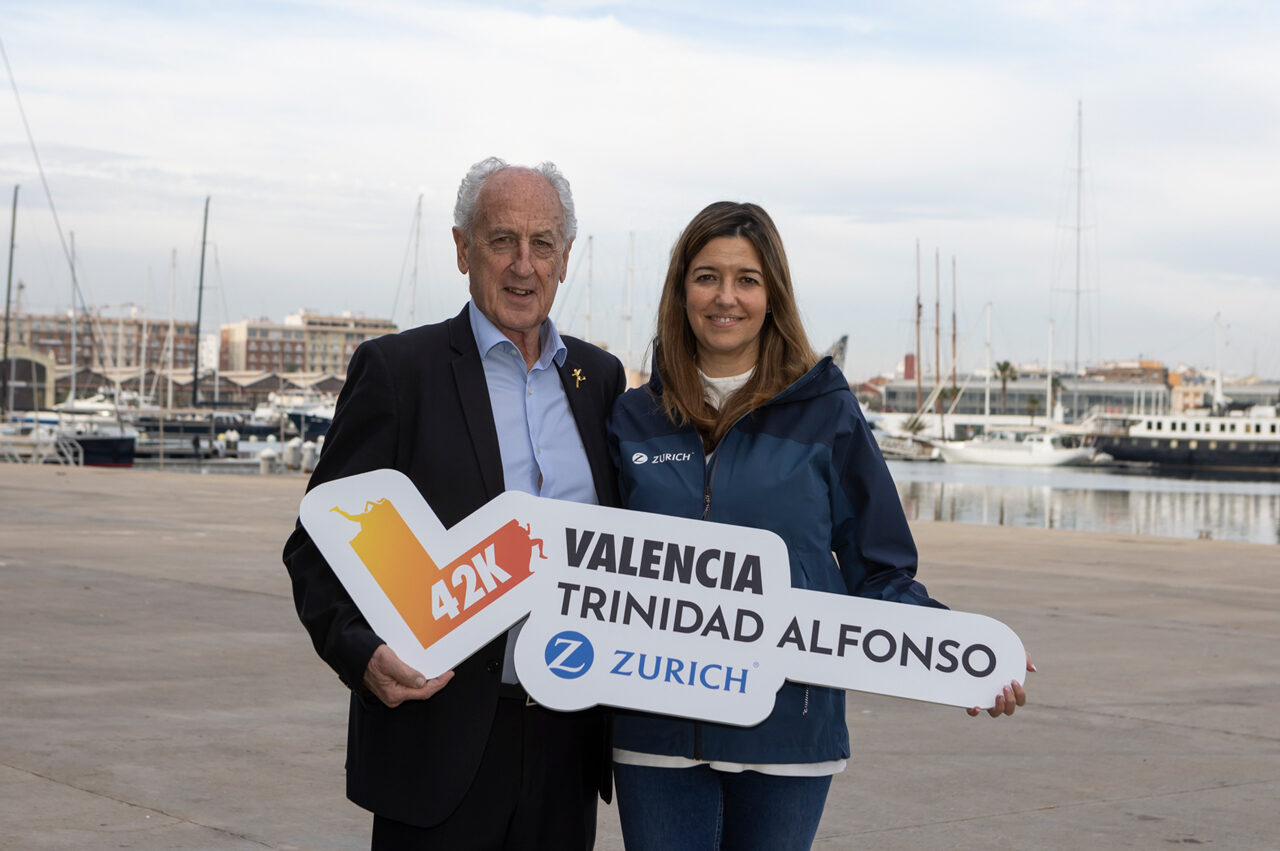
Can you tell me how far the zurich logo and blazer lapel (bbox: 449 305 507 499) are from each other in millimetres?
350

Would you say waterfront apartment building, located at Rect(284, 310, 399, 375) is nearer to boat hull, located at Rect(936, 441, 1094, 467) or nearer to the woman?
boat hull, located at Rect(936, 441, 1094, 467)

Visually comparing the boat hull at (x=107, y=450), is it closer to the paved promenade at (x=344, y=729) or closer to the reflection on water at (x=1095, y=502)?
the reflection on water at (x=1095, y=502)

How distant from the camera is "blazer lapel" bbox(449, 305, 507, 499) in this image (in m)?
2.98

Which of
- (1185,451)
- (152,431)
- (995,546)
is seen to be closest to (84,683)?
(995,546)

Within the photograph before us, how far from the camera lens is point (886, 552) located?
9.57ft

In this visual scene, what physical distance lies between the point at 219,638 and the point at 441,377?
6247 mm

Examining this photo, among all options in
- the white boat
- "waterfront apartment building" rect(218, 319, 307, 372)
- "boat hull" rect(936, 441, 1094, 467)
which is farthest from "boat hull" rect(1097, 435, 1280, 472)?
"waterfront apartment building" rect(218, 319, 307, 372)

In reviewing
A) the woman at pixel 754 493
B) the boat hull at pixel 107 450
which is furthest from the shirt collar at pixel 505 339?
the boat hull at pixel 107 450

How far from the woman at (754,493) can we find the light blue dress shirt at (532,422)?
108 mm

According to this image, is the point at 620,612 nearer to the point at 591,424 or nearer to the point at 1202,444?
the point at 591,424

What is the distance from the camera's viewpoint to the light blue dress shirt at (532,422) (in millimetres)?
3055

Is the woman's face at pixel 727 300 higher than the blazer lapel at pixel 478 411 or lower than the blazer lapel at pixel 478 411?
higher

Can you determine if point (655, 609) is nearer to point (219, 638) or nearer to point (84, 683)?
point (84, 683)

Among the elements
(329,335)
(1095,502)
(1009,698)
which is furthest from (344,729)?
(329,335)
